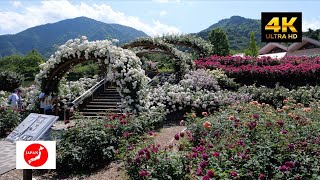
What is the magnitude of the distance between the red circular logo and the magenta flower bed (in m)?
12.7

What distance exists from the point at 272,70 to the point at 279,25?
1.99 meters

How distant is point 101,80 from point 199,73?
445 cm

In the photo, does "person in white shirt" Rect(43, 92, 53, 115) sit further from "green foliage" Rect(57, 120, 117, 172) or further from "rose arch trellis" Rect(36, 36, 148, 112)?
"green foliage" Rect(57, 120, 117, 172)

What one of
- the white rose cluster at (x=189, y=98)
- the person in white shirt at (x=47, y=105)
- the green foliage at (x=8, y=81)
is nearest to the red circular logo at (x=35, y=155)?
the white rose cluster at (x=189, y=98)

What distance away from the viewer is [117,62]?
37.0 ft

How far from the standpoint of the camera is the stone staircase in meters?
13.7

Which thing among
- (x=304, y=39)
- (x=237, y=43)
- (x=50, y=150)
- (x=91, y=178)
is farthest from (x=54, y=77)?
(x=237, y=43)

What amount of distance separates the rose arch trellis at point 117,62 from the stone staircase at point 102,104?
2143mm

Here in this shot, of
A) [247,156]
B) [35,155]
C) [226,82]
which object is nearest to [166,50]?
[226,82]

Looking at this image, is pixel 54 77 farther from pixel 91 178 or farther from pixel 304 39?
pixel 304 39

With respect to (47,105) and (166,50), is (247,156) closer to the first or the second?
(47,105)

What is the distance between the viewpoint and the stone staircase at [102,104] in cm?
1366

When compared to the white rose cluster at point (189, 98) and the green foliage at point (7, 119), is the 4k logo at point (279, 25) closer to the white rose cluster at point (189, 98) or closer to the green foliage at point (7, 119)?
the white rose cluster at point (189, 98)

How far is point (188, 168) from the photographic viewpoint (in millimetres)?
5406
